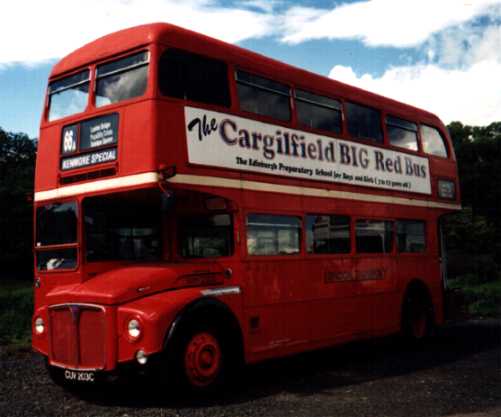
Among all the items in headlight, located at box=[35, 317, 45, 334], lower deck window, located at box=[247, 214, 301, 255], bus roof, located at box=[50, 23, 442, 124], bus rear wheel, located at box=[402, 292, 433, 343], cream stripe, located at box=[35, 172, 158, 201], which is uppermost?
bus roof, located at box=[50, 23, 442, 124]

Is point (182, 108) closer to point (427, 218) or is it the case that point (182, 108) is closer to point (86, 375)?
point (86, 375)

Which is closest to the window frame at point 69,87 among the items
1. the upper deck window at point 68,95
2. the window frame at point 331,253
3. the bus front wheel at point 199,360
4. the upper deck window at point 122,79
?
the upper deck window at point 68,95

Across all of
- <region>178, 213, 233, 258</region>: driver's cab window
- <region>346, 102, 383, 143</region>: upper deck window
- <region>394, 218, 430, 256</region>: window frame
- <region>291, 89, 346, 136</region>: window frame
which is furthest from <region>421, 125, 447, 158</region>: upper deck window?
<region>178, 213, 233, 258</region>: driver's cab window

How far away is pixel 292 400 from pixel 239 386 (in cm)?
110

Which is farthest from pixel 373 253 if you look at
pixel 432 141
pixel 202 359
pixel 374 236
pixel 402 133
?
pixel 202 359

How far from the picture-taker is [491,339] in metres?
13.5

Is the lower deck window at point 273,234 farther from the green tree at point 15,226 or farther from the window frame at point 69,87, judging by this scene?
the green tree at point 15,226

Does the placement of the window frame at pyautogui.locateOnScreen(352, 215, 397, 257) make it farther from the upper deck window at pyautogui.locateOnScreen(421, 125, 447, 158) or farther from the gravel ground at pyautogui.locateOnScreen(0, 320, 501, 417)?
the upper deck window at pyautogui.locateOnScreen(421, 125, 447, 158)

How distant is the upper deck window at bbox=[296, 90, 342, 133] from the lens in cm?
1002

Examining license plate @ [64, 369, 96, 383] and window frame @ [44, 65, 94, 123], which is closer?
license plate @ [64, 369, 96, 383]

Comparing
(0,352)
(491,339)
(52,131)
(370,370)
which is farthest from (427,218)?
(0,352)

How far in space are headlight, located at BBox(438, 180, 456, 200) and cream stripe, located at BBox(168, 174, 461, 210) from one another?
51 cm

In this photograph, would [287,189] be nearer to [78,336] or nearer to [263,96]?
[263,96]

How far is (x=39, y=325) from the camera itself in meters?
8.07
